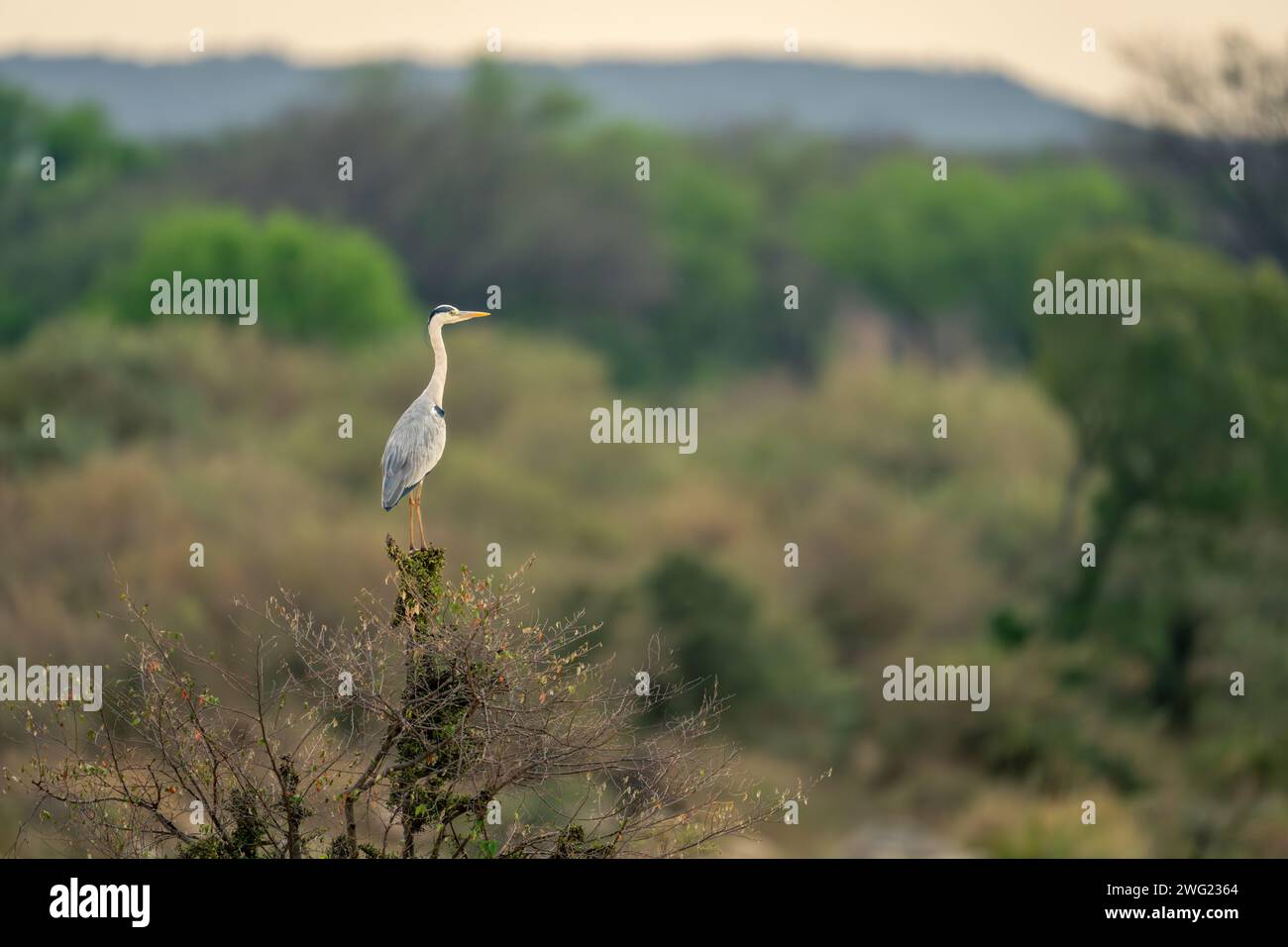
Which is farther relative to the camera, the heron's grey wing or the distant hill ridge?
the distant hill ridge

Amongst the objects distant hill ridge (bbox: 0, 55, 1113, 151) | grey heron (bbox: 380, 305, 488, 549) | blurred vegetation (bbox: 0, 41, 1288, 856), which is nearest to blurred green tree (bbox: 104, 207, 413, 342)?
blurred vegetation (bbox: 0, 41, 1288, 856)

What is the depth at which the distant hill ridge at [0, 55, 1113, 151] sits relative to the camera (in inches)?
4727

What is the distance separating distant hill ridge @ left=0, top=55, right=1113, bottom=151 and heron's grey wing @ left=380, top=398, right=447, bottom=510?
341ft

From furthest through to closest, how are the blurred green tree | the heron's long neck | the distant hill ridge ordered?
the distant hill ridge, the blurred green tree, the heron's long neck

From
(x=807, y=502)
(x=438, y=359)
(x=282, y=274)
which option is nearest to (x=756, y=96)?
(x=282, y=274)

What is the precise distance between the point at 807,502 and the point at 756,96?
133831mm

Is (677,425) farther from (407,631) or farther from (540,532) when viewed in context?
(407,631)

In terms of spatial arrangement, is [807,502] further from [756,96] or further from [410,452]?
[756,96]

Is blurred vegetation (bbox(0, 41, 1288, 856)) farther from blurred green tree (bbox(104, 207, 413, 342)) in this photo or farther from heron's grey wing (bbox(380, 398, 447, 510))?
heron's grey wing (bbox(380, 398, 447, 510))

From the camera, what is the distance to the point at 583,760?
1069cm

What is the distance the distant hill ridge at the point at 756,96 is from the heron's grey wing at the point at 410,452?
4093 inches

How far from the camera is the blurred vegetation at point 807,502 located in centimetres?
3109

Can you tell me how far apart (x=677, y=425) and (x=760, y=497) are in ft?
22.2

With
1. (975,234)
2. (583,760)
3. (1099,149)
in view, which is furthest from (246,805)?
(1099,149)
